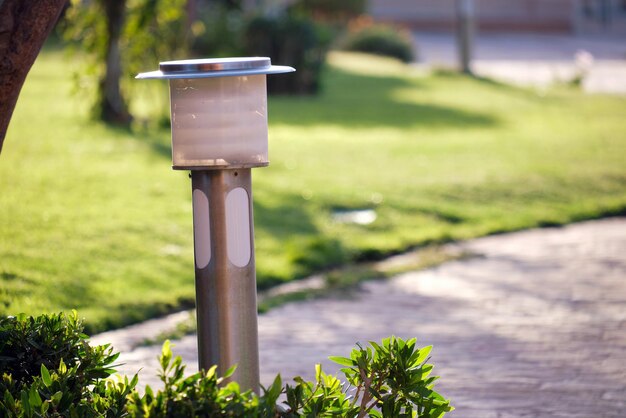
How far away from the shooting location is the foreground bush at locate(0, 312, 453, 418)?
9.50ft

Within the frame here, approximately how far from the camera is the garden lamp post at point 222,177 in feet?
10.8

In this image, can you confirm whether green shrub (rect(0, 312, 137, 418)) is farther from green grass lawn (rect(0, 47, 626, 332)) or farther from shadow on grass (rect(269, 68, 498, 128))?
shadow on grass (rect(269, 68, 498, 128))

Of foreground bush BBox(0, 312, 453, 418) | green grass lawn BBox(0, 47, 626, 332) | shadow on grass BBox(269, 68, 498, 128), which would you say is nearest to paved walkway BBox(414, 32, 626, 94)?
shadow on grass BBox(269, 68, 498, 128)

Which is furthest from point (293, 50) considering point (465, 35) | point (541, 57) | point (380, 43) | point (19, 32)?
point (19, 32)

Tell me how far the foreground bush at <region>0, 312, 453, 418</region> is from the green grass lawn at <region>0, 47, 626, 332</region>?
99.4 inches

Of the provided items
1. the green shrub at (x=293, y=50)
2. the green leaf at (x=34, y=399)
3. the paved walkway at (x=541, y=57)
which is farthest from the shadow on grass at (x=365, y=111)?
the green leaf at (x=34, y=399)

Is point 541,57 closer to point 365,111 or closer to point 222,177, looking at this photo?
point 365,111

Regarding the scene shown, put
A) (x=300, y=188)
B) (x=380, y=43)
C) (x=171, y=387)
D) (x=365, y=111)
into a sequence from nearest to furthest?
(x=171, y=387) < (x=300, y=188) < (x=365, y=111) < (x=380, y=43)

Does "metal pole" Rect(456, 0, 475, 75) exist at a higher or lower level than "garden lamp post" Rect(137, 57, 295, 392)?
higher

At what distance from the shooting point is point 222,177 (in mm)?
3316

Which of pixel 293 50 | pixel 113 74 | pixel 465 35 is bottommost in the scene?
pixel 113 74

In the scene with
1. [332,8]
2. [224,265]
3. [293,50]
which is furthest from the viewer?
[332,8]

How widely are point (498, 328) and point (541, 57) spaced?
25.7m

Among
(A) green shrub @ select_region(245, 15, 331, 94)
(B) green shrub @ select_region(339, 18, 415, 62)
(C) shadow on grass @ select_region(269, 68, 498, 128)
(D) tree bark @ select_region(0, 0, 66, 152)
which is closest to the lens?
(D) tree bark @ select_region(0, 0, 66, 152)
